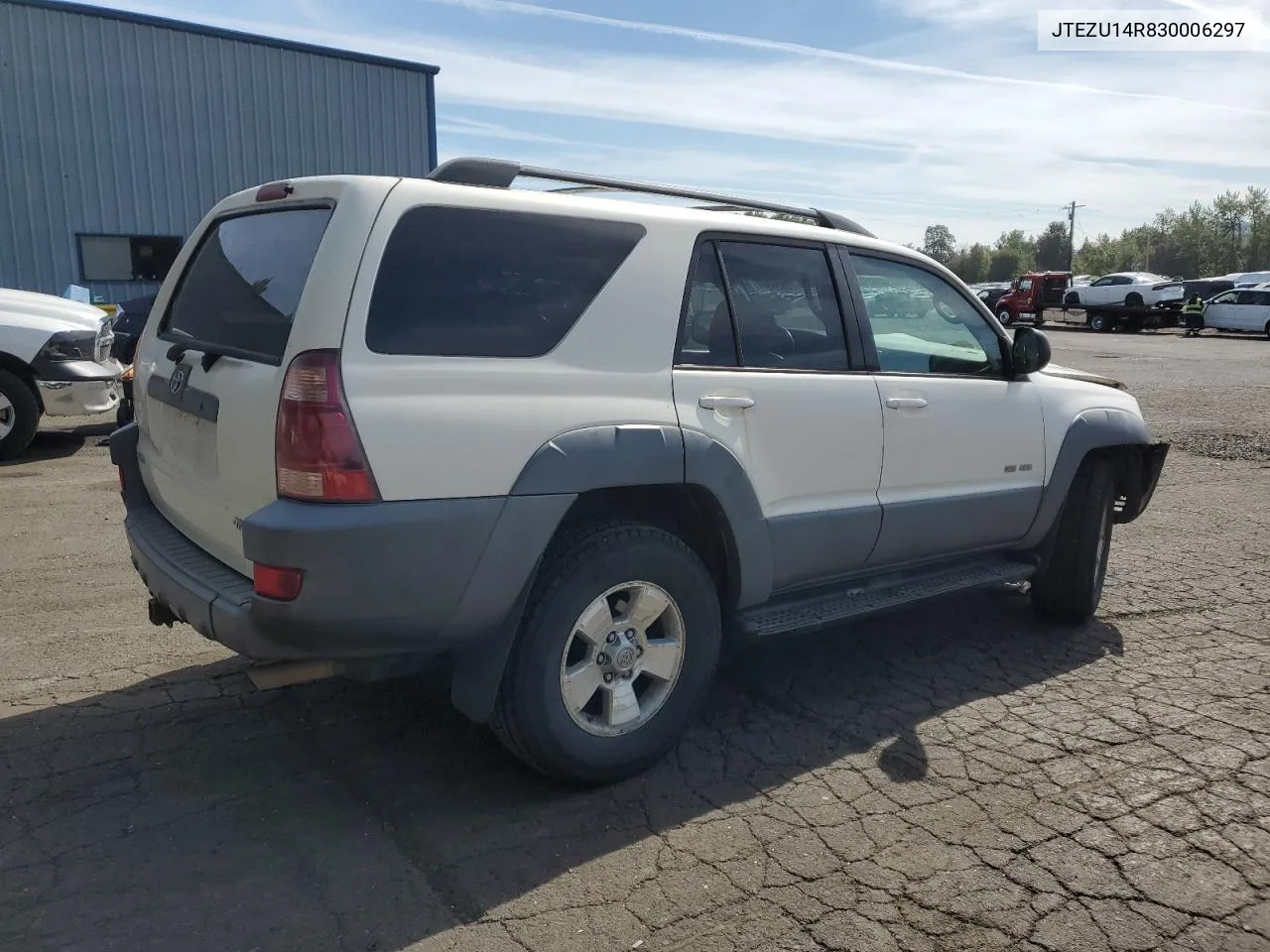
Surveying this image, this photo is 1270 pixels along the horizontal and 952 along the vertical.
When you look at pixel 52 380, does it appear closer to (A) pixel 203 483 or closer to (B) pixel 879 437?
(A) pixel 203 483

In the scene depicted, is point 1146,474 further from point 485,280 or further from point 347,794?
point 347,794

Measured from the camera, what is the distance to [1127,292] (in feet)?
120

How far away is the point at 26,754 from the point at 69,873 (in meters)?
0.84

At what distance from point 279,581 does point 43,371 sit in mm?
7212

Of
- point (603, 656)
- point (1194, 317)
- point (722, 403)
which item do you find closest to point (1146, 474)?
point (722, 403)

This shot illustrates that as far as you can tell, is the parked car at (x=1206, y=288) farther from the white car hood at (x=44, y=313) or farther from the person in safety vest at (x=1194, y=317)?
the white car hood at (x=44, y=313)

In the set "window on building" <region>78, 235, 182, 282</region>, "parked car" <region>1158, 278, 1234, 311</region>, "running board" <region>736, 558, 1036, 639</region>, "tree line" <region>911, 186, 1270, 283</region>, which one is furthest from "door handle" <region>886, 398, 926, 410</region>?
"tree line" <region>911, 186, 1270, 283</region>

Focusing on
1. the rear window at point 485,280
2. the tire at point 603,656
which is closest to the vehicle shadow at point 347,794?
the tire at point 603,656

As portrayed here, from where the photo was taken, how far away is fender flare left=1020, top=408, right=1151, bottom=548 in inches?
186

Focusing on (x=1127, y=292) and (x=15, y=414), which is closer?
(x=15, y=414)

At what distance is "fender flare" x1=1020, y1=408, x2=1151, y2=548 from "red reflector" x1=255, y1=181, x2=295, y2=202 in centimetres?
343

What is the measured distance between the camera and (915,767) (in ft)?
11.6

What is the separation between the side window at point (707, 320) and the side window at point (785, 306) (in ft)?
0.17

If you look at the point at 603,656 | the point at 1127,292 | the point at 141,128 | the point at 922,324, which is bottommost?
the point at 603,656
